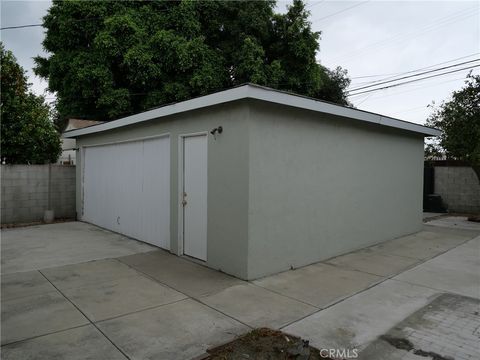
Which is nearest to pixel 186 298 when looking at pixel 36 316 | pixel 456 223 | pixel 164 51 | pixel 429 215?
pixel 36 316

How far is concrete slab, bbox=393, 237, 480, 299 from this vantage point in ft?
15.4

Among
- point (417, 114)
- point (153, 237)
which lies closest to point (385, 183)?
point (153, 237)

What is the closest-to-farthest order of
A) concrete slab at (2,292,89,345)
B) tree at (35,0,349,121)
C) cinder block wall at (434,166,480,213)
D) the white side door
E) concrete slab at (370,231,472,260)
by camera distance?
1. concrete slab at (2,292,89,345)
2. the white side door
3. concrete slab at (370,231,472,260)
4. cinder block wall at (434,166,480,213)
5. tree at (35,0,349,121)

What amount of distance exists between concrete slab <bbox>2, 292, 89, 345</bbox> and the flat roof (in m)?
3.22

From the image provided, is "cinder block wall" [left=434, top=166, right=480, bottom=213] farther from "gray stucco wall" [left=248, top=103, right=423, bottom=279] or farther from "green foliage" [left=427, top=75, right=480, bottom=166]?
"gray stucco wall" [left=248, top=103, right=423, bottom=279]

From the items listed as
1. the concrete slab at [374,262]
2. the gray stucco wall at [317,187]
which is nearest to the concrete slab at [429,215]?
the gray stucco wall at [317,187]

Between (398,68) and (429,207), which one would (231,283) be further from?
(398,68)

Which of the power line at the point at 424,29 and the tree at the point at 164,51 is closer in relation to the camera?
the power line at the point at 424,29

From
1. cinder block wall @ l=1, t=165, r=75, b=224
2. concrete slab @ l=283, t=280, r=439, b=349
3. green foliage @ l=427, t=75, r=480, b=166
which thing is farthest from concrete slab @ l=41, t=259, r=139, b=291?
green foliage @ l=427, t=75, r=480, b=166

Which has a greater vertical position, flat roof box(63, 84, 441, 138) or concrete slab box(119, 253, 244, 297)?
flat roof box(63, 84, 441, 138)

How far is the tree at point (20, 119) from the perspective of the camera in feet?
32.9

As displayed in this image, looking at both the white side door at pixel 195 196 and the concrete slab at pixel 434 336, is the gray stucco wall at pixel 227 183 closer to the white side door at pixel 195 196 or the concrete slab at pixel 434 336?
the white side door at pixel 195 196

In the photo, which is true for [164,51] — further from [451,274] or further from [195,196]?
[451,274]

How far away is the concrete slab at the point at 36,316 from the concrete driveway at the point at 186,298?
0.01 meters
